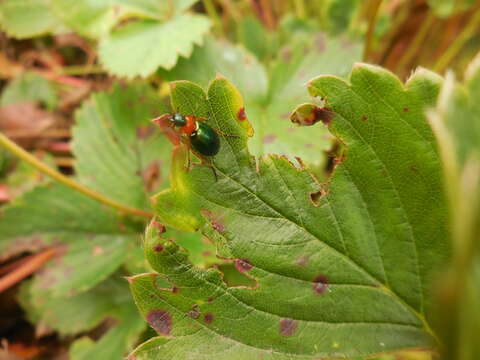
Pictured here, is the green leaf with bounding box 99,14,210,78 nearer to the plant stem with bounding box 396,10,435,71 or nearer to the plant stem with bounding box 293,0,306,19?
the plant stem with bounding box 293,0,306,19

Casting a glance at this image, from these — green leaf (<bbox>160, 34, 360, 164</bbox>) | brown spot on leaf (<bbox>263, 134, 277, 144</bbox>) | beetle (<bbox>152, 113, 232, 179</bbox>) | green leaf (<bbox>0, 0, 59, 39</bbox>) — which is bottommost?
green leaf (<bbox>0, 0, 59, 39</bbox>)

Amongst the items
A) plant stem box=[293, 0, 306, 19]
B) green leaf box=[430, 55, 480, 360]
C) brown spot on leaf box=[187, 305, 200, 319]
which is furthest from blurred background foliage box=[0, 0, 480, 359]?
green leaf box=[430, 55, 480, 360]

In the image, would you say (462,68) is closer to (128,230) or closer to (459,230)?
(128,230)

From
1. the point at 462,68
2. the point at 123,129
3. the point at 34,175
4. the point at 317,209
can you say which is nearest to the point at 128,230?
the point at 123,129

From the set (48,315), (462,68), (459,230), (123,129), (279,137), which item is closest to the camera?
(459,230)

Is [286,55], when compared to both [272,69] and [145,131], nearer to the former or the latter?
[272,69]

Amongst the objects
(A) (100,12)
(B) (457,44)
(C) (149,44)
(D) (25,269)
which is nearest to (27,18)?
(A) (100,12)
